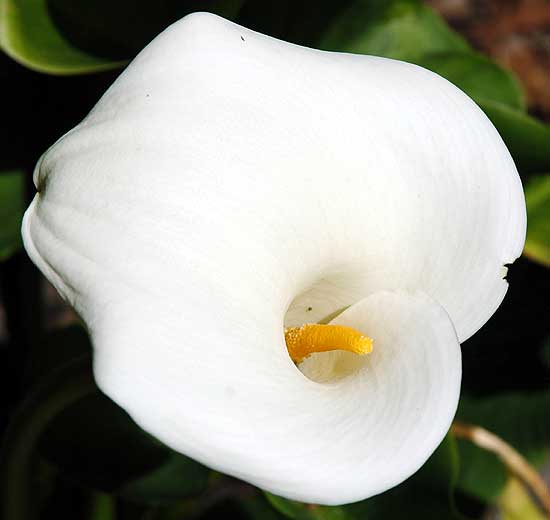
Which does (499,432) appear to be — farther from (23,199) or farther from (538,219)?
(23,199)

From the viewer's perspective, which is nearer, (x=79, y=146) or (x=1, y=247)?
(x=79, y=146)

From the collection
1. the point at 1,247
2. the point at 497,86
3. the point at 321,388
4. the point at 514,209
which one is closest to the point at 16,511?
the point at 1,247

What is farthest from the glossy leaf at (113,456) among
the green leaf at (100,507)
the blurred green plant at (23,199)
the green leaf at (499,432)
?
the green leaf at (499,432)

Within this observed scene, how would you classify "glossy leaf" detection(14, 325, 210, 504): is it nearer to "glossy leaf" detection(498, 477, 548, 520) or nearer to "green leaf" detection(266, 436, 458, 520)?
"green leaf" detection(266, 436, 458, 520)

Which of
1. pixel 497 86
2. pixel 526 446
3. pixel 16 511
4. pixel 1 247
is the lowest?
pixel 526 446

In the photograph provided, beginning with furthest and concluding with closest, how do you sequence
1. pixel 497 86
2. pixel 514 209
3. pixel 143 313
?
pixel 497 86 < pixel 514 209 < pixel 143 313

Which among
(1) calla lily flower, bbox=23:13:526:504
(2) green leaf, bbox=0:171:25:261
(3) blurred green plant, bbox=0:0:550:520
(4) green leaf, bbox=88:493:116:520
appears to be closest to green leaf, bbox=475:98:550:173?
(3) blurred green plant, bbox=0:0:550:520

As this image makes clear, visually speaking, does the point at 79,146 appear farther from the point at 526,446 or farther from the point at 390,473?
the point at 526,446

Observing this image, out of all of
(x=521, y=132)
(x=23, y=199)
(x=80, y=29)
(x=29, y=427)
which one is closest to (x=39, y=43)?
(x=80, y=29)
